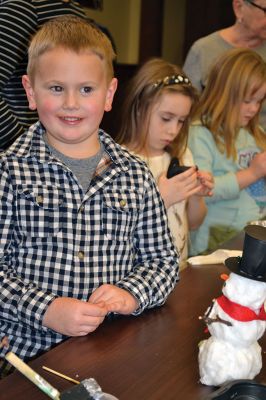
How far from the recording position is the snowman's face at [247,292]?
815 mm

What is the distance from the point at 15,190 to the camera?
3.64 ft

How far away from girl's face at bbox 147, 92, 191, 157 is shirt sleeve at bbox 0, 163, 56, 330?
0.74 m

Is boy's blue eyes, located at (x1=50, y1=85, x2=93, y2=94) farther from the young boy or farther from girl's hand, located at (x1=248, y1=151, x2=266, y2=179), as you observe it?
girl's hand, located at (x1=248, y1=151, x2=266, y2=179)

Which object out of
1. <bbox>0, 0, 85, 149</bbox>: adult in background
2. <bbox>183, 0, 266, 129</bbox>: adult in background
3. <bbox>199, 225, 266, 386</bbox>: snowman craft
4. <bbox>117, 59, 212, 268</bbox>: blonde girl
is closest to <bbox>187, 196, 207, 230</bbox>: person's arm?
<bbox>117, 59, 212, 268</bbox>: blonde girl

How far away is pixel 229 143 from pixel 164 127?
463 millimetres

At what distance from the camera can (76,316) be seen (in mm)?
978

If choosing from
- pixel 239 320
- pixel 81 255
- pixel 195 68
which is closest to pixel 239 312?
pixel 239 320

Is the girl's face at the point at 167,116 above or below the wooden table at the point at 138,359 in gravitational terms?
above

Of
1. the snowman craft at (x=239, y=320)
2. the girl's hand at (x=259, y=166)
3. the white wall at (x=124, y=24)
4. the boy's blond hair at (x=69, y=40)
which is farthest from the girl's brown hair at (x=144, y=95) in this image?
the white wall at (x=124, y=24)

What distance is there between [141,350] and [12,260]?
34cm

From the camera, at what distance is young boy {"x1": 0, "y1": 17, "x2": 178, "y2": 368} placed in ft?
3.63

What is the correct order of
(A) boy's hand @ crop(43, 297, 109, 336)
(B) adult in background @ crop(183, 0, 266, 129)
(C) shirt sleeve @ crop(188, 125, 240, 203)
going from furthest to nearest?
(B) adult in background @ crop(183, 0, 266, 129) < (C) shirt sleeve @ crop(188, 125, 240, 203) < (A) boy's hand @ crop(43, 297, 109, 336)

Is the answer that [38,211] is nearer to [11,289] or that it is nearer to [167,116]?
[11,289]

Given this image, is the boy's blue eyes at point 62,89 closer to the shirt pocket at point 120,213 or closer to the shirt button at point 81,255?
the shirt pocket at point 120,213
